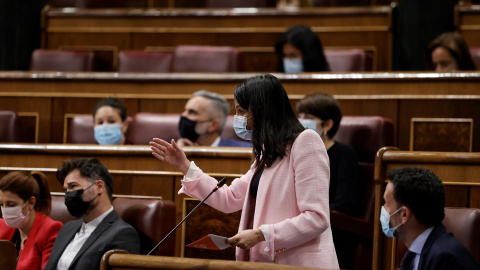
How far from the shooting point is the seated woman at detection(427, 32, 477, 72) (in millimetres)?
1511

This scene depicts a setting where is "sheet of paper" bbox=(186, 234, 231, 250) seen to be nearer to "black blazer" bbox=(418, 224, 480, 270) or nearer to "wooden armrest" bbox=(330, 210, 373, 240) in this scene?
"black blazer" bbox=(418, 224, 480, 270)

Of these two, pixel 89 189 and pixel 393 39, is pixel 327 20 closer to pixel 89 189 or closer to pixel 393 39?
pixel 393 39

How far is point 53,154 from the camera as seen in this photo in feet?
3.87

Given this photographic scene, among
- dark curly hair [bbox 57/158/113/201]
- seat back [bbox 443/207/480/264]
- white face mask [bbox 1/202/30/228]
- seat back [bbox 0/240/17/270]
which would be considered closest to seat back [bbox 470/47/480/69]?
seat back [bbox 443/207/480/264]

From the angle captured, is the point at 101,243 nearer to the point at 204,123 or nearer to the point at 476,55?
the point at 204,123

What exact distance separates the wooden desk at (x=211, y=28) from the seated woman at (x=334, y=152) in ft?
2.43

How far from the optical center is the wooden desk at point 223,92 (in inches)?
54.2

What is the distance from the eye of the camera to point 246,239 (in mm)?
701

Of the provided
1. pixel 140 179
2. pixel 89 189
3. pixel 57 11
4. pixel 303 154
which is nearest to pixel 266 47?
pixel 57 11

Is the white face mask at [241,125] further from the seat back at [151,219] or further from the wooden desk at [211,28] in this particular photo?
the wooden desk at [211,28]

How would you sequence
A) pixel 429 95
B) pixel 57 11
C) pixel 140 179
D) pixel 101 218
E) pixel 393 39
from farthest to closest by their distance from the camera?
1. pixel 57 11
2. pixel 393 39
3. pixel 429 95
4. pixel 140 179
5. pixel 101 218

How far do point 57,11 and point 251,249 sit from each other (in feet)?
5.02

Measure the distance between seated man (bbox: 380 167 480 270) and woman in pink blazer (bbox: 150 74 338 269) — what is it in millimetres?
84

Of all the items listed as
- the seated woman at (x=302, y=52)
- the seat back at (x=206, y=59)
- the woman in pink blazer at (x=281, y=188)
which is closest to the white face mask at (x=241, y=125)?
the woman in pink blazer at (x=281, y=188)
